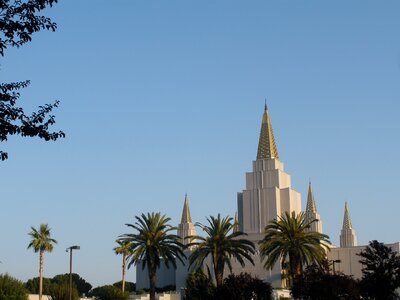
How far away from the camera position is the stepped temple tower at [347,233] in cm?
15175

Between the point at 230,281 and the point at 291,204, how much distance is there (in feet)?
196

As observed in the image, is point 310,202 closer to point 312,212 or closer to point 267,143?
point 312,212

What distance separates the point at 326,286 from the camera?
167 feet

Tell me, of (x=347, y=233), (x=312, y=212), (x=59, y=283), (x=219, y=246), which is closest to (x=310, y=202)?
(x=312, y=212)

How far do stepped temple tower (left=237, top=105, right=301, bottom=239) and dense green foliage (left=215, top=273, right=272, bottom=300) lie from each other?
5539 centimetres

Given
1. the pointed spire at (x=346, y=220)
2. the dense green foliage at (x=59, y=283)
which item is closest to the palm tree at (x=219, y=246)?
the dense green foliage at (x=59, y=283)

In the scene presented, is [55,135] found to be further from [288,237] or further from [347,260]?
[347,260]

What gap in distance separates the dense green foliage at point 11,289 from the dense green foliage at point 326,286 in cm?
2139

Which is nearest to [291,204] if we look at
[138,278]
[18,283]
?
[138,278]

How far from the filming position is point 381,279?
5125 centimetres

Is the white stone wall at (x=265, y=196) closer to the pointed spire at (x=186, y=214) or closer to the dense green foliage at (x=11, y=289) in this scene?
the pointed spire at (x=186, y=214)

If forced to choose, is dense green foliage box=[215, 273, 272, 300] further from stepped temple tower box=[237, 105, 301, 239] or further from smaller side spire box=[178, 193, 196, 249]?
smaller side spire box=[178, 193, 196, 249]

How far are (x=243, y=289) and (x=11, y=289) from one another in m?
17.9

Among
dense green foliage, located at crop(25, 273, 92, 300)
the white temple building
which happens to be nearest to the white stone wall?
the white temple building
